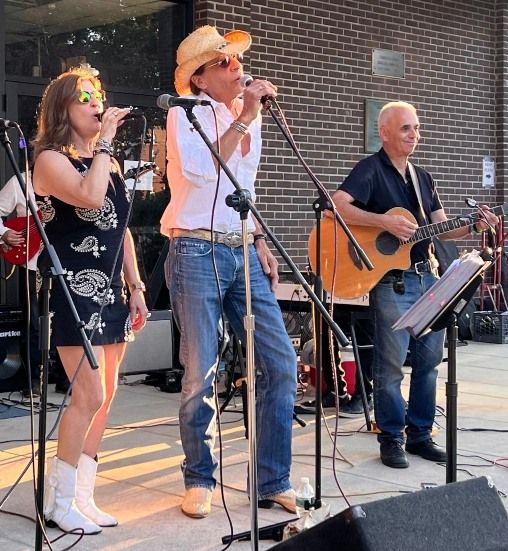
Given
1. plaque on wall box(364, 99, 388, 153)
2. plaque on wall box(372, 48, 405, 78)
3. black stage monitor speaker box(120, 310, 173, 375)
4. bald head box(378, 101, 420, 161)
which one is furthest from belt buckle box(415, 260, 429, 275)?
plaque on wall box(372, 48, 405, 78)

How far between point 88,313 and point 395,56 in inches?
301

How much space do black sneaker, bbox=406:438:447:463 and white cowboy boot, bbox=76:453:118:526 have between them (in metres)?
2.01

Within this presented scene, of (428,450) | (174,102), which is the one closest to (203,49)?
(174,102)

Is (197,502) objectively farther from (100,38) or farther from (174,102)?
(100,38)

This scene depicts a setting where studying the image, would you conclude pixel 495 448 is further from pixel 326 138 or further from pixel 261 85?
pixel 326 138

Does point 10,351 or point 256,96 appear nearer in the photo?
point 256,96

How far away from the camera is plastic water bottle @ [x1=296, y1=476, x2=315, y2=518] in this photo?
4262 mm

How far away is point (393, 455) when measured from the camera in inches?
208

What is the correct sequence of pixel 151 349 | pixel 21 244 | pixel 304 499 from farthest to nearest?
pixel 151 349, pixel 21 244, pixel 304 499

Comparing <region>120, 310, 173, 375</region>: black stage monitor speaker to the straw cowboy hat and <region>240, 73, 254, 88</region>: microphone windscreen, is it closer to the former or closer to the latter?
the straw cowboy hat

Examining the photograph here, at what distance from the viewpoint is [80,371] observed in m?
3.92

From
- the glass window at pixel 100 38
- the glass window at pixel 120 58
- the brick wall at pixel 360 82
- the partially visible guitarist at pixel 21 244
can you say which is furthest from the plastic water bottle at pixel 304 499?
the brick wall at pixel 360 82

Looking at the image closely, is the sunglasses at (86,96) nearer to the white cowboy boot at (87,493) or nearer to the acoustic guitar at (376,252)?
the white cowboy boot at (87,493)

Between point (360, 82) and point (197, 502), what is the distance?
7.00 m
